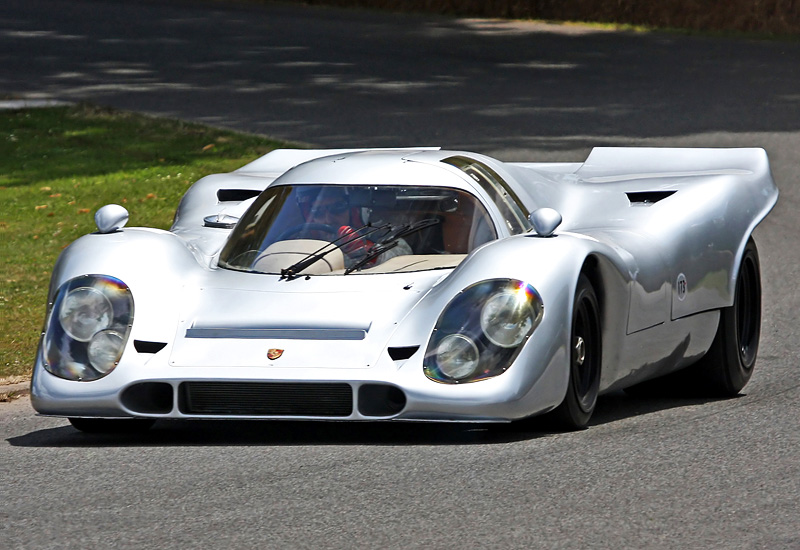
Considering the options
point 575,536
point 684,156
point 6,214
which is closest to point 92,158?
point 6,214

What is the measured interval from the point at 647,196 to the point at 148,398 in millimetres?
2974

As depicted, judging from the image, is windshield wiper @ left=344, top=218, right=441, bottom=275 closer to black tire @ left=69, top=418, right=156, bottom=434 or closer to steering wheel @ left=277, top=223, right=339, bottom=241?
steering wheel @ left=277, top=223, right=339, bottom=241

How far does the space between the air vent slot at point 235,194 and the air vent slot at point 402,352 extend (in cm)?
298

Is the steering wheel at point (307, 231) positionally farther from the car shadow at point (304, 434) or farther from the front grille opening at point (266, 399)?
the front grille opening at point (266, 399)

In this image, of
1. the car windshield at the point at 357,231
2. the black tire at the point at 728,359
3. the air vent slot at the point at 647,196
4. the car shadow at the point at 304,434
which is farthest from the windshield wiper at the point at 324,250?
the black tire at the point at 728,359

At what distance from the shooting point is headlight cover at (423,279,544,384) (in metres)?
5.69

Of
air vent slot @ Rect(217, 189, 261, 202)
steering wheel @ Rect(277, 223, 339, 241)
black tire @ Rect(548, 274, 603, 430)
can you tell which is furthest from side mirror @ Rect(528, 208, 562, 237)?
air vent slot @ Rect(217, 189, 261, 202)

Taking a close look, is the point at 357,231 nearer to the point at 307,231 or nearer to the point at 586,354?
the point at 307,231

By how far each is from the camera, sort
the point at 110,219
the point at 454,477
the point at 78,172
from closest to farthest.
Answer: the point at 454,477 → the point at 110,219 → the point at 78,172

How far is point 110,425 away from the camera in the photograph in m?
6.40

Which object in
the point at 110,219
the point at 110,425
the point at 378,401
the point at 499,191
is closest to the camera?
the point at 378,401

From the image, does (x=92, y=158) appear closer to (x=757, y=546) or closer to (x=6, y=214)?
(x=6, y=214)

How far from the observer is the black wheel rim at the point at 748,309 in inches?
297

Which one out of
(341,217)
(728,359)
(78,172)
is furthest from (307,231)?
(78,172)
